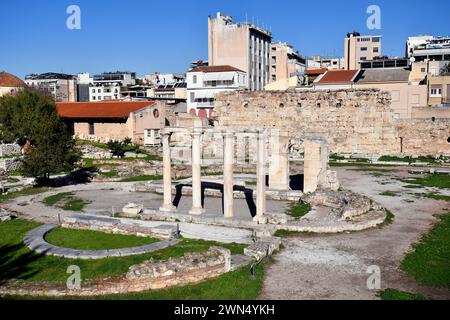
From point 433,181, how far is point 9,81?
54977 millimetres

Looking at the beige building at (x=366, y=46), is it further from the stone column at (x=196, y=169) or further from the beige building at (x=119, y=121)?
the stone column at (x=196, y=169)

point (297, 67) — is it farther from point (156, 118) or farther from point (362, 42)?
point (156, 118)

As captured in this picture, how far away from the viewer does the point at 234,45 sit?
71.2 meters

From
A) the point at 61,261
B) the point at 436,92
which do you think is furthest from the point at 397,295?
the point at 436,92

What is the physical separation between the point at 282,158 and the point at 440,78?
37176 mm

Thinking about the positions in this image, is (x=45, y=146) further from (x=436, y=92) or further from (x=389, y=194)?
(x=436, y=92)

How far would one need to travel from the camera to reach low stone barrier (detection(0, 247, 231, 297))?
523 inches

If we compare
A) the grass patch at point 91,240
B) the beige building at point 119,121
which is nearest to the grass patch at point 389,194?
the grass patch at point 91,240

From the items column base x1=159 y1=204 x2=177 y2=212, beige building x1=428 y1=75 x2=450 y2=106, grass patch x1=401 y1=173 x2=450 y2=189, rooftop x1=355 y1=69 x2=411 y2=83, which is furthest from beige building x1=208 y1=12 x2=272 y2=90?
column base x1=159 y1=204 x2=177 y2=212

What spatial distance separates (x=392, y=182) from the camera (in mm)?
31297

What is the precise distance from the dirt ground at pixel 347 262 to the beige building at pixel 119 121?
3012 cm

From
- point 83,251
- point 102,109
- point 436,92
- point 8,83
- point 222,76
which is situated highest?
point 222,76

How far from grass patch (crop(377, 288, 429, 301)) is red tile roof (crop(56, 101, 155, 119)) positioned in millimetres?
37581
